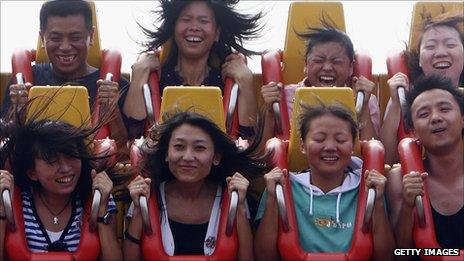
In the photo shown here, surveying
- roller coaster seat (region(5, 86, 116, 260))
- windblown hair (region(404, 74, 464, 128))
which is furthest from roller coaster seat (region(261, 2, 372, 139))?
roller coaster seat (region(5, 86, 116, 260))

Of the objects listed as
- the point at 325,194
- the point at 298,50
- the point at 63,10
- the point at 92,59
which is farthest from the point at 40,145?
the point at 298,50

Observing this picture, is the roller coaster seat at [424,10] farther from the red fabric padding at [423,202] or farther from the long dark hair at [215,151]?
the long dark hair at [215,151]

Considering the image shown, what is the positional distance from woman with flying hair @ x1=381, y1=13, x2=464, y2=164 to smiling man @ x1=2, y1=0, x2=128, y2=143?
112 centimetres

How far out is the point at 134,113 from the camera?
15.8 feet

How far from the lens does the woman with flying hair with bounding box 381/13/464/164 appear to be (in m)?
4.68

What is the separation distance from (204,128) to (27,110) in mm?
669

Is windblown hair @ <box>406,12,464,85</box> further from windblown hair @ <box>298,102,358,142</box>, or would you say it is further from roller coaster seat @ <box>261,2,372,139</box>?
windblown hair @ <box>298,102,358,142</box>

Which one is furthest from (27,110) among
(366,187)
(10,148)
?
(366,187)

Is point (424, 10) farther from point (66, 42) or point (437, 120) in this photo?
point (66, 42)

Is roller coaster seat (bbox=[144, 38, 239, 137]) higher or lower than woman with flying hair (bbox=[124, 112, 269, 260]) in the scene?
higher

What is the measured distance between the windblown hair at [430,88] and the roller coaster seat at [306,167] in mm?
288

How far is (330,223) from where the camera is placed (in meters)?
4.06

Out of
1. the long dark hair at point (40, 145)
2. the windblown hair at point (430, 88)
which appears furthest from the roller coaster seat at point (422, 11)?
the long dark hair at point (40, 145)

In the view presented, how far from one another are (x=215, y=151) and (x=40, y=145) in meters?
0.64
